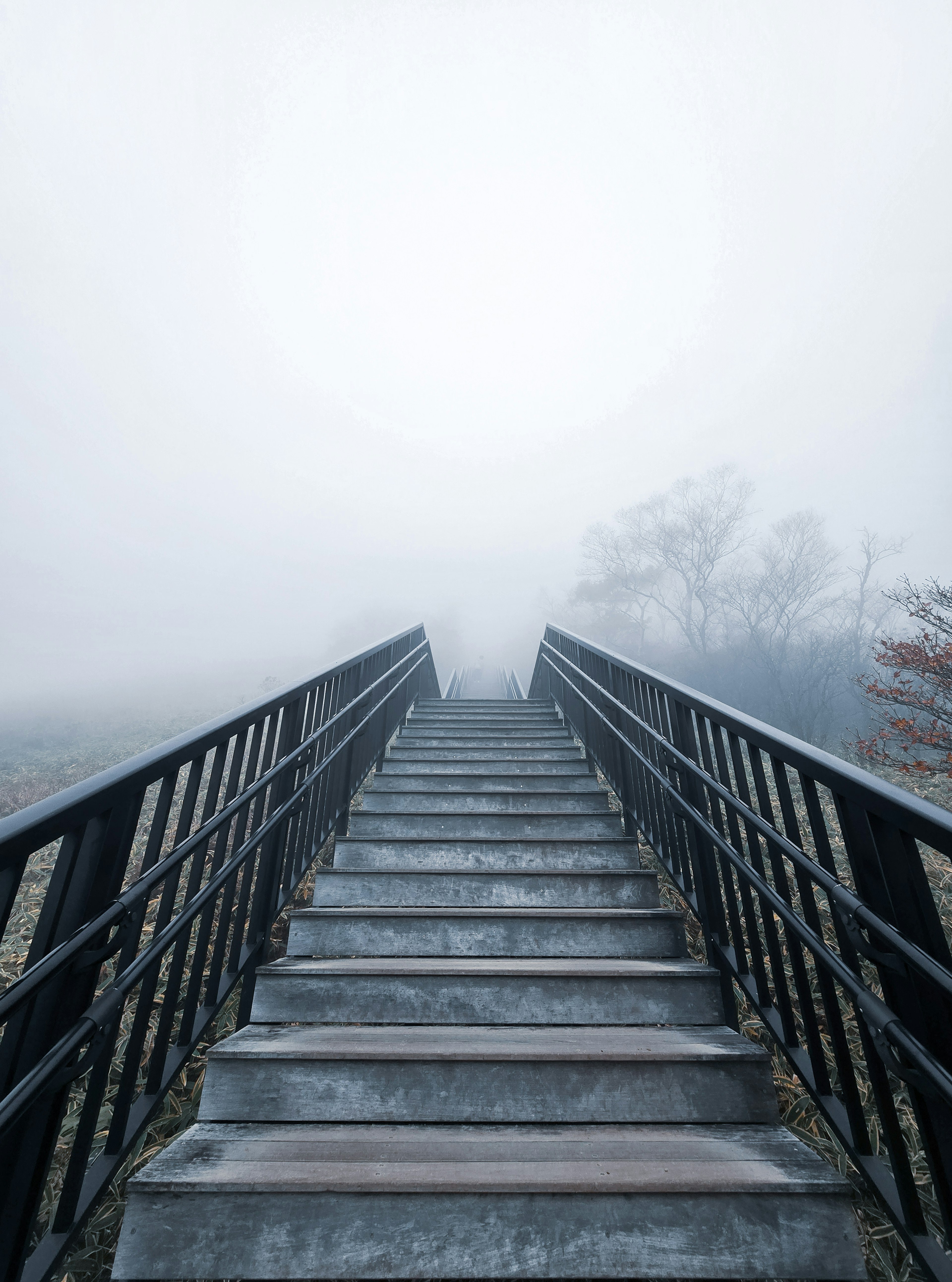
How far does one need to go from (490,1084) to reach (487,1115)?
8 centimetres

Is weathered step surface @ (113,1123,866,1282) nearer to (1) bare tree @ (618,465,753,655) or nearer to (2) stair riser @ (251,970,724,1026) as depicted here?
(2) stair riser @ (251,970,724,1026)

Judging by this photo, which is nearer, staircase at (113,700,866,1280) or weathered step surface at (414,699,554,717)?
staircase at (113,700,866,1280)

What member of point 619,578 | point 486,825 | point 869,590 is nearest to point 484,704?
point 486,825

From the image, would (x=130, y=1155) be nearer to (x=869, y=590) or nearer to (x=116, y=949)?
(x=116, y=949)

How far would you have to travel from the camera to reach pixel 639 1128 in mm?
1459

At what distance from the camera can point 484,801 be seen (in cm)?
320

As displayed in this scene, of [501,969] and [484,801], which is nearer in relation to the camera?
[501,969]

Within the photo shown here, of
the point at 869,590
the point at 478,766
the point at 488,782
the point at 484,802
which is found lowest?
the point at 484,802

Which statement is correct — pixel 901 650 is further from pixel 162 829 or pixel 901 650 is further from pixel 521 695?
pixel 162 829

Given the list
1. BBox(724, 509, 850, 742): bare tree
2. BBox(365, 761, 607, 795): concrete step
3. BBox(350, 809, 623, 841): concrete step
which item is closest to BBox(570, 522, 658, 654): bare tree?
BBox(724, 509, 850, 742): bare tree

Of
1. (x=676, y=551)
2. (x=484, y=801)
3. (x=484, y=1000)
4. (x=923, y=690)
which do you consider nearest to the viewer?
(x=484, y=1000)

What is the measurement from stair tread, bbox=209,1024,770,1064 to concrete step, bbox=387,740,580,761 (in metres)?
2.28

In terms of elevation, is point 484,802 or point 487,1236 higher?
point 484,802

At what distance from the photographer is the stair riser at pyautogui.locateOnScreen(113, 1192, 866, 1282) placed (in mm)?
1170
